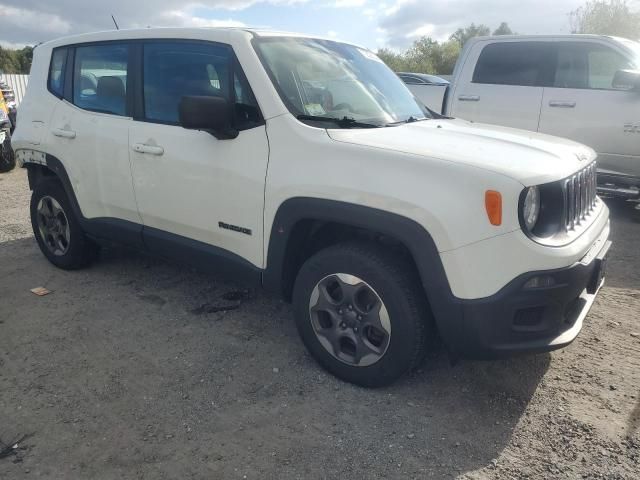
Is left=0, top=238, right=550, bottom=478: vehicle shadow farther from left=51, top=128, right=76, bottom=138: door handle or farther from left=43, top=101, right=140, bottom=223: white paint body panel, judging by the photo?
left=51, top=128, right=76, bottom=138: door handle

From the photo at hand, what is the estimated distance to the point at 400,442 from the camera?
260cm

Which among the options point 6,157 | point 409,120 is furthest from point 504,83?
point 6,157

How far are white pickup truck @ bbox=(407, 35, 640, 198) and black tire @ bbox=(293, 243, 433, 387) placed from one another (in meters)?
4.57

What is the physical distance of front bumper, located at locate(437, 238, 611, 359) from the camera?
94.8 inches

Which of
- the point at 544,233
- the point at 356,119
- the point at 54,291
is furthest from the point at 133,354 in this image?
the point at 544,233

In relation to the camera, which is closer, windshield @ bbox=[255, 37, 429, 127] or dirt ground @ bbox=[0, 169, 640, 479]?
dirt ground @ bbox=[0, 169, 640, 479]

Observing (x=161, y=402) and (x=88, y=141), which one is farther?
(x=88, y=141)

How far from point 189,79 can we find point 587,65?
4.95 m

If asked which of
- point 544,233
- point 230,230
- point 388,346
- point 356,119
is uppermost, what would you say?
point 356,119

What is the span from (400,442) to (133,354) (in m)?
1.76

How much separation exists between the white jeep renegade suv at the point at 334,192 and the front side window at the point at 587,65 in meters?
3.36

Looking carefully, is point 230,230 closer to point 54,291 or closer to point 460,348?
point 460,348

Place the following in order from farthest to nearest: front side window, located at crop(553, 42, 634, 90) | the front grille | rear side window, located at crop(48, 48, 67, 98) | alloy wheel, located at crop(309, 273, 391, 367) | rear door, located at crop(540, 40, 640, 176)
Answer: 1. front side window, located at crop(553, 42, 634, 90)
2. rear door, located at crop(540, 40, 640, 176)
3. rear side window, located at crop(48, 48, 67, 98)
4. alloy wheel, located at crop(309, 273, 391, 367)
5. the front grille

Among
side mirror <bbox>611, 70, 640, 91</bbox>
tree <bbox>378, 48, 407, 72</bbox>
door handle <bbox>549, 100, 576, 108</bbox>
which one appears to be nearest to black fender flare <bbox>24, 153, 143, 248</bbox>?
door handle <bbox>549, 100, 576, 108</bbox>
